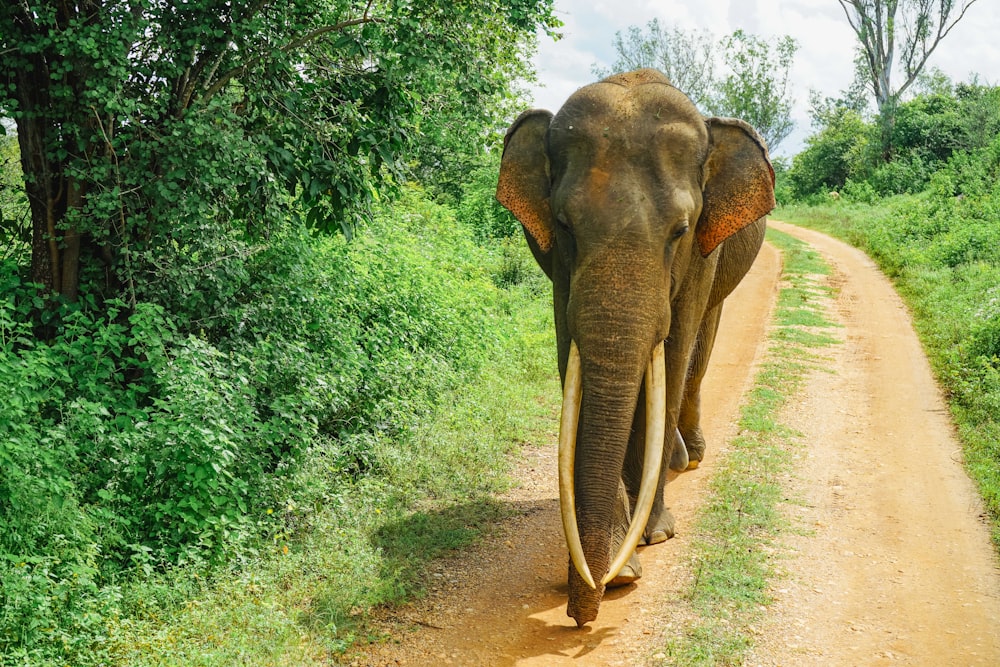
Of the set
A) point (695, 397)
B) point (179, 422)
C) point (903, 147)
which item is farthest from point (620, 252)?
point (903, 147)

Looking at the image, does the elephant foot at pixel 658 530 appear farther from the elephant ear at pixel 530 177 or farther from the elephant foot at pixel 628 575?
the elephant ear at pixel 530 177

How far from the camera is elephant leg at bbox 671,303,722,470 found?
842cm

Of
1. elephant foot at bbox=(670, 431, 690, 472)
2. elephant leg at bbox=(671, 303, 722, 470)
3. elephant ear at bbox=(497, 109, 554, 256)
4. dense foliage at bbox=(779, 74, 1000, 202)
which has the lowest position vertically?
elephant foot at bbox=(670, 431, 690, 472)

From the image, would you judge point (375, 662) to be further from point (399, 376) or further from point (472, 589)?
point (399, 376)

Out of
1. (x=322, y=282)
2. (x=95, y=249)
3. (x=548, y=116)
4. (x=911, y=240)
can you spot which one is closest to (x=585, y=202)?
(x=548, y=116)

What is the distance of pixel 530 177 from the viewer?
20.9 ft

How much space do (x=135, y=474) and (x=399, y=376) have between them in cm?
367

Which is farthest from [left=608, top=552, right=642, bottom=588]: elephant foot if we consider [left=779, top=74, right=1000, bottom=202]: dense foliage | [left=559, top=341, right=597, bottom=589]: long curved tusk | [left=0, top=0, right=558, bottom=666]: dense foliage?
[left=779, top=74, right=1000, bottom=202]: dense foliage

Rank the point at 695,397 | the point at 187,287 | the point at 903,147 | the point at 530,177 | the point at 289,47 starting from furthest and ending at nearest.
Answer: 1. the point at 903,147
2. the point at 695,397
3. the point at 289,47
4. the point at 187,287
5. the point at 530,177

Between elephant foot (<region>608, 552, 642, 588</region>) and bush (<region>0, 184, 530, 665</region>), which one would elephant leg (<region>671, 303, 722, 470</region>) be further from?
bush (<region>0, 184, 530, 665</region>)

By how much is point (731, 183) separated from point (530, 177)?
52.8 inches

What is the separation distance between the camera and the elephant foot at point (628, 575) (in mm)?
6141

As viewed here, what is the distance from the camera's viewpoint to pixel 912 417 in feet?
34.9

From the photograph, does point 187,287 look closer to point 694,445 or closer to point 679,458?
point 679,458
